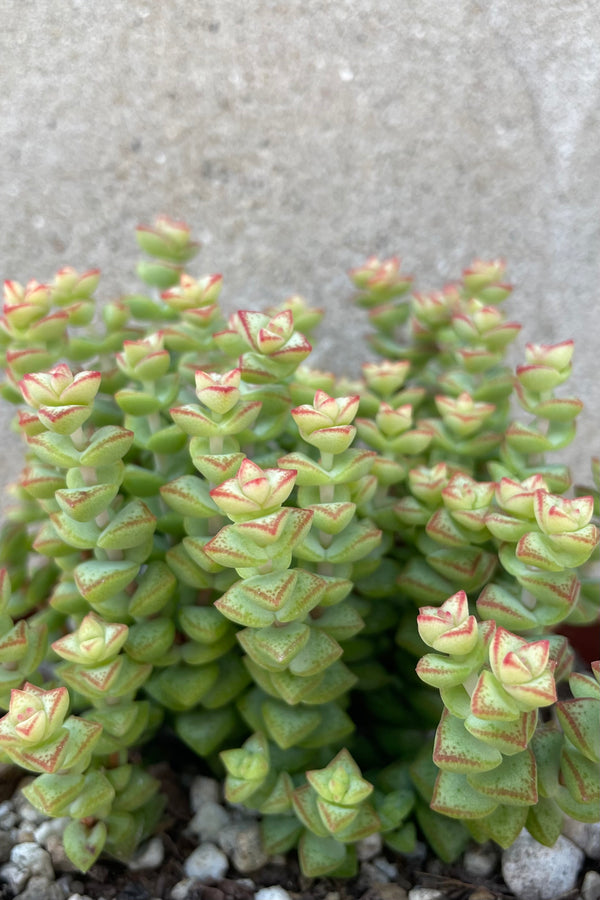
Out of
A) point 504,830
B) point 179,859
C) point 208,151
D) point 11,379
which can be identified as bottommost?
point 179,859

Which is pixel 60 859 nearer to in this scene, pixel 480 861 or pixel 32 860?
pixel 32 860

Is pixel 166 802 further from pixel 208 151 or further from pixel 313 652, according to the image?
pixel 208 151

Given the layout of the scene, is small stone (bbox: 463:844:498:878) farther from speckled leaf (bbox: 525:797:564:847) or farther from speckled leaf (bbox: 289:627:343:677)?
speckled leaf (bbox: 289:627:343:677)

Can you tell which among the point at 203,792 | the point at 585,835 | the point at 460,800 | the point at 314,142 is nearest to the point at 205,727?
the point at 203,792

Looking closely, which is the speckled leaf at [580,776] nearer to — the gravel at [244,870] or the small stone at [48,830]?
the gravel at [244,870]

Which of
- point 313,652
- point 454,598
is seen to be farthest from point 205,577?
point 454,598

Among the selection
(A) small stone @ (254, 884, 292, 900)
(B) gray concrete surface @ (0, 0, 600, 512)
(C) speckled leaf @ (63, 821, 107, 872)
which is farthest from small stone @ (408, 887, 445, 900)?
(B) gray concrete surface @ (0, 0, 600, 512)
